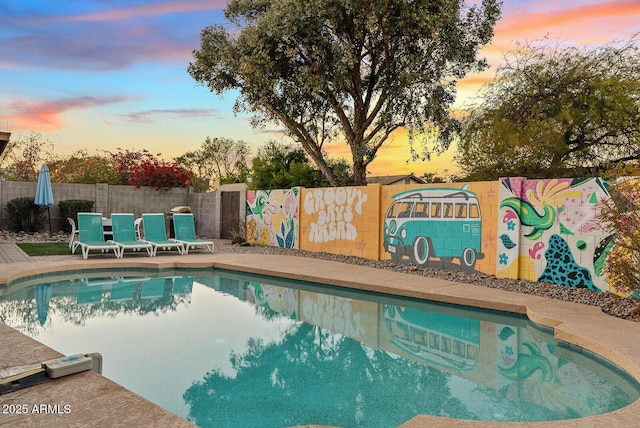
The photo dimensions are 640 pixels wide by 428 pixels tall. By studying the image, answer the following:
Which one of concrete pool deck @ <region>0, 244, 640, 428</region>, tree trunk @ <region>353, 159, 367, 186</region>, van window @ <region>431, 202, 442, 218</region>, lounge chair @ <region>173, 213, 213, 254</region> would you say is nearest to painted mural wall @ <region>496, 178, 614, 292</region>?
concrete pool deck @ <region>0, 244, 640, 428</region>

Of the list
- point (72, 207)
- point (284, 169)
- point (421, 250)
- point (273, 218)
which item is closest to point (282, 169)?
point (284, 169)

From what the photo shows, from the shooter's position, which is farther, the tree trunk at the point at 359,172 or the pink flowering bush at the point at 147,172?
the pink flowering bush at the point at 147,172

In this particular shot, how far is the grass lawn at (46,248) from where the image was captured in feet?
36.3

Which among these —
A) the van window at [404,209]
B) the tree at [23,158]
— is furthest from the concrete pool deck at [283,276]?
the tree at [23,158]

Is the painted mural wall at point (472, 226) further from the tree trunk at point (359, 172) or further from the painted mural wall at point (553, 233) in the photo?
the tree trunk at point (359, 172)

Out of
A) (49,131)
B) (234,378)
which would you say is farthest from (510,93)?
(49,131)

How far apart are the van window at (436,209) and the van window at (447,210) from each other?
0.09 m

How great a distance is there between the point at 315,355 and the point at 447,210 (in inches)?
217

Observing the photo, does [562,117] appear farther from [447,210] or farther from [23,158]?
[23,158]

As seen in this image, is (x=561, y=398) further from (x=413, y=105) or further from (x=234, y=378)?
(x=413, y=105)

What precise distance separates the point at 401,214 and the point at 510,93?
19.0 ft

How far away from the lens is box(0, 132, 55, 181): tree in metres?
21.1

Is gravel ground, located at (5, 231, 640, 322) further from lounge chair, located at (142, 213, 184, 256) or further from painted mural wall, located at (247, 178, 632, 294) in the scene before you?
lounge chair, located at (142, 213, 184, 256)

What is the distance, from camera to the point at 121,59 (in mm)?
13422
